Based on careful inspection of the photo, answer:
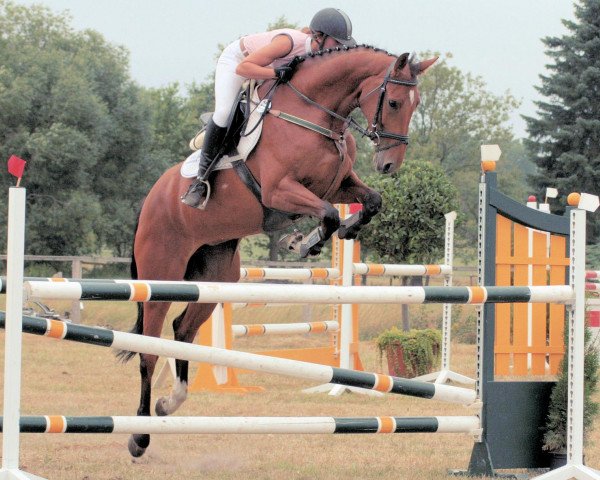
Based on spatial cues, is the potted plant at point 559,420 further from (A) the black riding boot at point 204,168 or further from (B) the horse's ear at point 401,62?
(A) the black riding boot at point 204,168

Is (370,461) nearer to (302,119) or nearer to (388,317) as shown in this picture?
(302,119)

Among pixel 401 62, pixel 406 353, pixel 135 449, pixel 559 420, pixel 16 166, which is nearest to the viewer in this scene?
pixel 16 166

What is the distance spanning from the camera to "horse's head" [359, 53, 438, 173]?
4395 mm

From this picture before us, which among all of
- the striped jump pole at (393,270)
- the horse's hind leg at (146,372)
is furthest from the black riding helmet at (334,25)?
the striped jump pole at (393,270)

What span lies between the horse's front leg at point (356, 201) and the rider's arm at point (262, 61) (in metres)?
0.63

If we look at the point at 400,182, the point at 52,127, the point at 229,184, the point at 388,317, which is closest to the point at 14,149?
the point at 52,127

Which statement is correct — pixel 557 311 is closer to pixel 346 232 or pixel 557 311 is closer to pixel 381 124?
pixel 346 232

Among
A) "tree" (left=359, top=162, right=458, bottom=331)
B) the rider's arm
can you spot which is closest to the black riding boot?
the rider's arm

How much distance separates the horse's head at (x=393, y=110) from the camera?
4395 mm

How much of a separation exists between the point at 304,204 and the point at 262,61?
695 millimetres

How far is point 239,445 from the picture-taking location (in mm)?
5051

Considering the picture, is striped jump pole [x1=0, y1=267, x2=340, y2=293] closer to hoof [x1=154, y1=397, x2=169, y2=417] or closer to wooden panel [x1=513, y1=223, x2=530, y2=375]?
hoof [x1=154, y1=397, x2=169, y2=417]

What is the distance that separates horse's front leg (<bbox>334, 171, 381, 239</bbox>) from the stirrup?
0.62 m

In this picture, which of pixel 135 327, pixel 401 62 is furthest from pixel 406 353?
pixel 401 62
